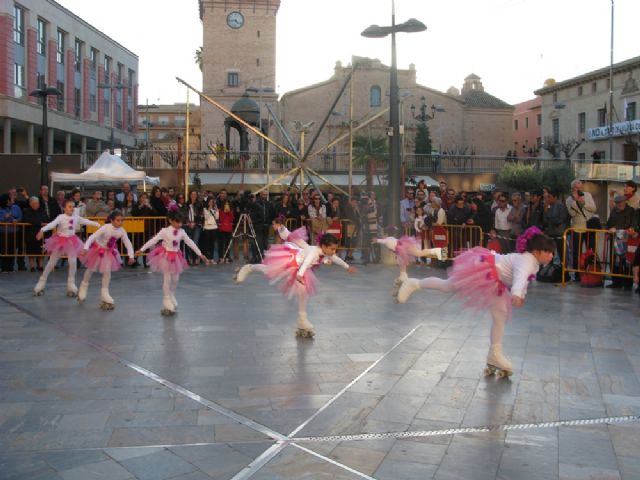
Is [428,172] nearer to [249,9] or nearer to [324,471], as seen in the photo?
[249,9]

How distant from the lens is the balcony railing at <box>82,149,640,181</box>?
124ft

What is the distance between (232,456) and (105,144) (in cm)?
6168

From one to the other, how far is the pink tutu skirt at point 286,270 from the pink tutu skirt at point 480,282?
7.71ft

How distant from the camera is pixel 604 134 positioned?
206ft

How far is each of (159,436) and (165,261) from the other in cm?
584

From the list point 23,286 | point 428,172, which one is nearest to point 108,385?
point 23,286

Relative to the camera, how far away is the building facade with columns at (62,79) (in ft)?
148

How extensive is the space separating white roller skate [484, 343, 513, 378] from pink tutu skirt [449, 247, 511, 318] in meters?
0.44

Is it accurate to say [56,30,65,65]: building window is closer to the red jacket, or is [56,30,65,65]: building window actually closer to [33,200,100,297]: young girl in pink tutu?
the red jacket

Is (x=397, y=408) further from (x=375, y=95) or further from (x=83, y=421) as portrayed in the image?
(x=375, y=95)

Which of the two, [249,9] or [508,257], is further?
[249,9]

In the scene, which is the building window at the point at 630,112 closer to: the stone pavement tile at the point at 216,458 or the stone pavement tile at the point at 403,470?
the stone pavement tile at the point at 403,470

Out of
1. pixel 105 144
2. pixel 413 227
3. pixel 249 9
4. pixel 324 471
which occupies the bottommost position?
pixel 324 471

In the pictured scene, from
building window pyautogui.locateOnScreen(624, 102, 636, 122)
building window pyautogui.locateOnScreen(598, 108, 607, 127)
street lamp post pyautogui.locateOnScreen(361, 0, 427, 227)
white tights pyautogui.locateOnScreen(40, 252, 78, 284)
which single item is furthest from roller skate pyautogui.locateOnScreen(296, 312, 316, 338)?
building window pyautogui.locateOnScreen(598, 108, 607, 127)
